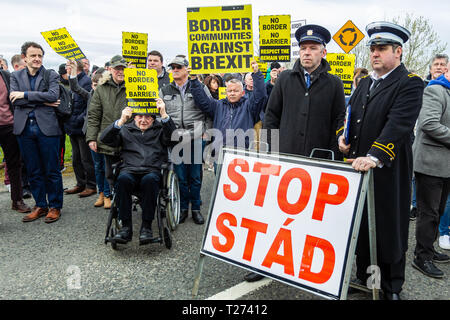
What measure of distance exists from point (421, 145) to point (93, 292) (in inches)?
143

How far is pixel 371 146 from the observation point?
9.33 feet

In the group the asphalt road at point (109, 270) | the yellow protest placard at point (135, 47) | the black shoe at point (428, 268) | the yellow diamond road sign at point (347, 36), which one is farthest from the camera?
the yellow diamond road sign at point (347, 36)

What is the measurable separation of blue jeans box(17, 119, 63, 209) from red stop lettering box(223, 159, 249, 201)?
332cm

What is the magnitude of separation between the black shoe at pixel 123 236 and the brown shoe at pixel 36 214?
1917mm

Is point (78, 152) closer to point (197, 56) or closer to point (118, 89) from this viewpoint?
point (118, 89)

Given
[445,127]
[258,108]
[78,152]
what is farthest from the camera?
[78,152]

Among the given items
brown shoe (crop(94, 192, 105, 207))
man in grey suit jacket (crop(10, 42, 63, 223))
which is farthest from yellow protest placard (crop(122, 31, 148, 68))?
brown shoe (crop(94, 192, 105, 207))

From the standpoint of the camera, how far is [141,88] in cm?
420

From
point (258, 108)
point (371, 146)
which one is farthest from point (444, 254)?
point (258, 108)

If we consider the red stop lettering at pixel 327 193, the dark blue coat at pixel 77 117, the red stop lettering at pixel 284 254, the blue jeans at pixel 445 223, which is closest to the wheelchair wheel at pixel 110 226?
the red stop lettering at pixel 284 254

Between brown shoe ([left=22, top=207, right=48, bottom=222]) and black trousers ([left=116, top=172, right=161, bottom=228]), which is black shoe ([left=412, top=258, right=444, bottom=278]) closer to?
black trousers ([left=116, top=172, right=161, bottom=228])

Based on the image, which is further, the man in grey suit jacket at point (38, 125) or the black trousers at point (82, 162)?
the black trousers at point (82, 162)

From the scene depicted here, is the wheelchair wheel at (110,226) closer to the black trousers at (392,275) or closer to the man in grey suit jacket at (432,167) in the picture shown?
the black trousers at (392,275)

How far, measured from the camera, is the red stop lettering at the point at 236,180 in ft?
9.53
